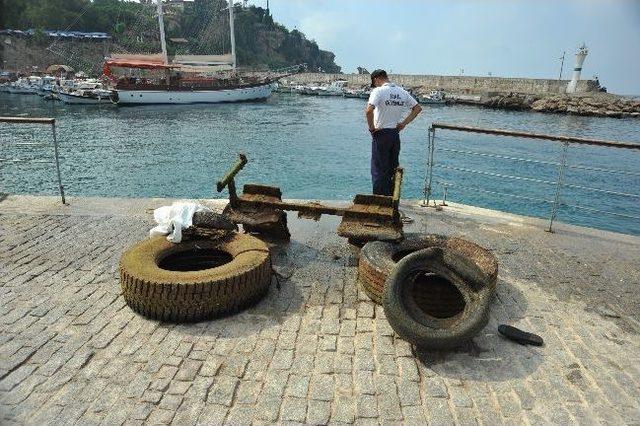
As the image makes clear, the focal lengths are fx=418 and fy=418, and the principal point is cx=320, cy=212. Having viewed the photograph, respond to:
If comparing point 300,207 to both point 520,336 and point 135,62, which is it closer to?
point 520,336

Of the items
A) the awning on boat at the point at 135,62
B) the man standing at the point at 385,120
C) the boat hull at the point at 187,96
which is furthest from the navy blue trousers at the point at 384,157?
the awning on boat at the point at 135,62

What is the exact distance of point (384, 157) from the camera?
7086 mm

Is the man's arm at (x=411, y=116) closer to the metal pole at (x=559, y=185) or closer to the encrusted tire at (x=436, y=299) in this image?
the metal pole at (x=559, y=185)

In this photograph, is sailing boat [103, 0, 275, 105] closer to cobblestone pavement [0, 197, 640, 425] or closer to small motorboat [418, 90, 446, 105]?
small motorboat [418, 90, 446, 105]

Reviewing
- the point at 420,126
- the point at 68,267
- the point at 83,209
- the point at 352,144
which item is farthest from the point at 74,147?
the point at 420,126

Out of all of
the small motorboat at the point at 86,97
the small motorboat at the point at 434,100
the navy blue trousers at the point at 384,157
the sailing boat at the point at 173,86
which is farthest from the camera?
the small motorboat at the point at 434,100

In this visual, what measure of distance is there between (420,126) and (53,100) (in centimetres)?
4679

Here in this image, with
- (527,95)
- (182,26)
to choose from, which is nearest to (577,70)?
(527,95)

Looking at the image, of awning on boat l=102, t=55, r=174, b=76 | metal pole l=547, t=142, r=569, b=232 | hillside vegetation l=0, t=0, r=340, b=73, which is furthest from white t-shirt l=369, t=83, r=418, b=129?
hillside vegetation l=0, t=0, r=340, b=73

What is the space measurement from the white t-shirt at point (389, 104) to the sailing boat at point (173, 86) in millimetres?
48882

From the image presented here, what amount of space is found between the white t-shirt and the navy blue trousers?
15 centimetres

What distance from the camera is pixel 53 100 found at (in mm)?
54344

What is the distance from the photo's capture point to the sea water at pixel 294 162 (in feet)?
53.5

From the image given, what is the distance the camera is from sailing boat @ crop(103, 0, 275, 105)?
49312 mm
